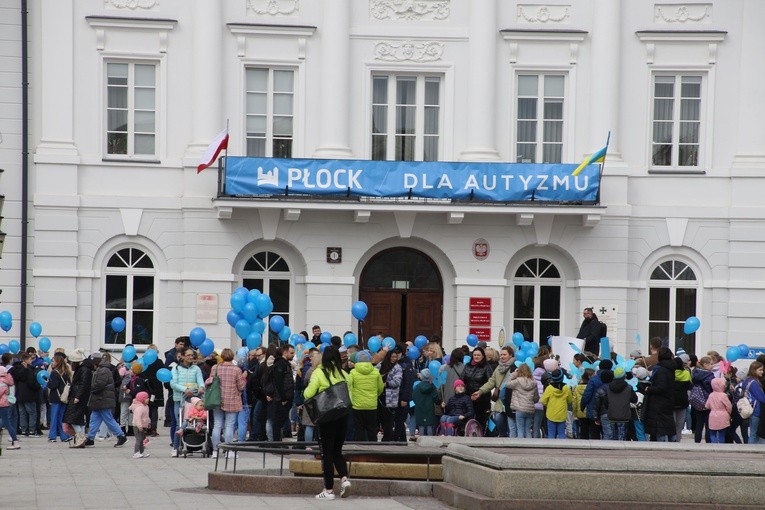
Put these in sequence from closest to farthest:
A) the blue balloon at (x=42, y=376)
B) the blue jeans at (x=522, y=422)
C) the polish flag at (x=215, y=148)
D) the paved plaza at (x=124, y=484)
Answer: the paved plaza at (x=124, y=484) < the blue jeans at (x=522, y=422) < the blue balloon at (x=42, y=376) < the polish flag at (x=215, y=148)

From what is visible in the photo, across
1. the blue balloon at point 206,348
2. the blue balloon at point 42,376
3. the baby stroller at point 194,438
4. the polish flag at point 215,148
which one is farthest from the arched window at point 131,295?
the baby stroller at point 194,438

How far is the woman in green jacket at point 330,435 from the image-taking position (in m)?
17.7

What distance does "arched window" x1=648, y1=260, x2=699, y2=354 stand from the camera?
3503 cm

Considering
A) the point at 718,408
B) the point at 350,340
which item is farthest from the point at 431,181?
the point at 718,408

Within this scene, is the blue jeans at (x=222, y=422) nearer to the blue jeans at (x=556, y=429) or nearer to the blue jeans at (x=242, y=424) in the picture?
the blue jeans at (x=242, y=424)

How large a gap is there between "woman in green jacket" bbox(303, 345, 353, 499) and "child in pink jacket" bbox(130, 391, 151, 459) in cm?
634

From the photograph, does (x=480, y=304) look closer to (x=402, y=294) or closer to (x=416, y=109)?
(x=402, y=294)

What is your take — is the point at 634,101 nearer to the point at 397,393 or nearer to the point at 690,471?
the point at 397,393

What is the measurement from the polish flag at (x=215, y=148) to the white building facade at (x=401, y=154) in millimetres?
1018

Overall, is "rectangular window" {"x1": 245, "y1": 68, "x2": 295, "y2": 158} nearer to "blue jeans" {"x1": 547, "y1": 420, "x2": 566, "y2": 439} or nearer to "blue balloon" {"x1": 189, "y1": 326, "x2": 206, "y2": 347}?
"blue balloon" {"x1": 189, "y1": 326, "x2": 206, "y2": 347}

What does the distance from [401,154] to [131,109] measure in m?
6.16

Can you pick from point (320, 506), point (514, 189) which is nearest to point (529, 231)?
point (514, 189)

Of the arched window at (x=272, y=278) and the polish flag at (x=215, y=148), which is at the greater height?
the polish flag at (x=215, y=148)

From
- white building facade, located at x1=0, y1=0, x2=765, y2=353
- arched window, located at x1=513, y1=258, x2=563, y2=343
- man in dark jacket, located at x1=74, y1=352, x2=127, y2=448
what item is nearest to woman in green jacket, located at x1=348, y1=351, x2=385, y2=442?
man in dark jacket, located at x1=74, y1=352, x2=127, y2=448
